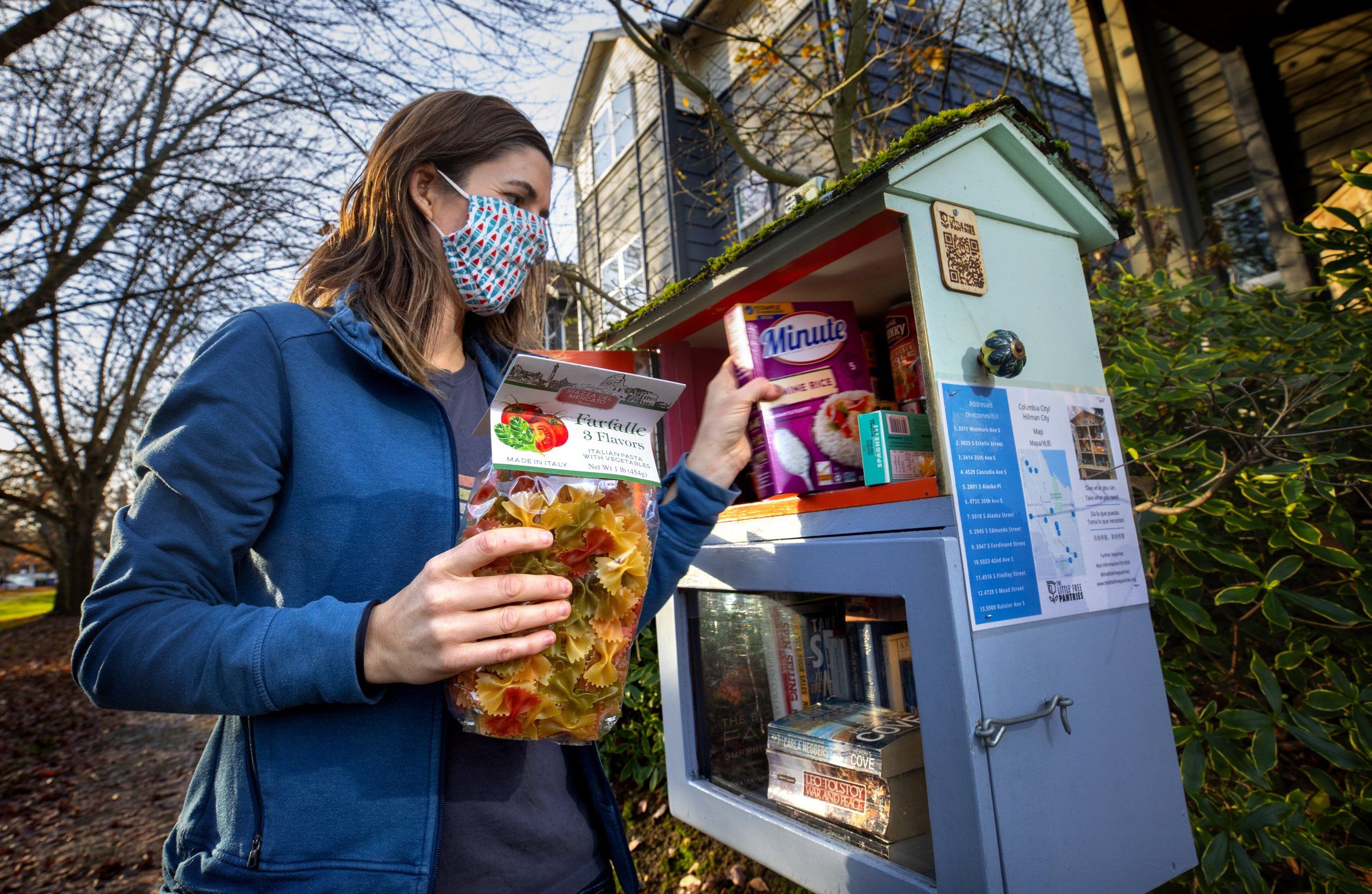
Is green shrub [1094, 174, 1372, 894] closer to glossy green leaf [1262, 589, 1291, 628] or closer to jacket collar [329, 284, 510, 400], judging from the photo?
glossy green leaf [1262, 589, 1291, 628]

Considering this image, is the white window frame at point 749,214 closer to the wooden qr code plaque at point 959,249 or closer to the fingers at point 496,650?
the wooden qr code plaque at point 959,249

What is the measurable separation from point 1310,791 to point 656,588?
2.05m

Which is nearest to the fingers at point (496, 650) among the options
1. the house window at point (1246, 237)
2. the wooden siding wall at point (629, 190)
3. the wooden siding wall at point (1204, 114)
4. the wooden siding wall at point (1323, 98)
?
the wooden siding wall at point (1323, 98)

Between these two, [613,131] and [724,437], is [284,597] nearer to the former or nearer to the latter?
[724,437]

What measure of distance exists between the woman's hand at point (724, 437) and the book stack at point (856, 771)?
62 centimetres

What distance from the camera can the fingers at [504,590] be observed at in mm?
757

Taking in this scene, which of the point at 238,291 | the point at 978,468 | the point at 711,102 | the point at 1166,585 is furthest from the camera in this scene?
the point at 238,291

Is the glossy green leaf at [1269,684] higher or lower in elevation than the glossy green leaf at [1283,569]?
lower

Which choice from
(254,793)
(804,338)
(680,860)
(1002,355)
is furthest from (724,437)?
(680,860)

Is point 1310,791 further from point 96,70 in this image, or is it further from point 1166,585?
point 96,70

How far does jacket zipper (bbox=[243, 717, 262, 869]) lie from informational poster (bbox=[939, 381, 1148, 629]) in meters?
1.08

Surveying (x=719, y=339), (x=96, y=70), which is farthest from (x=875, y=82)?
(x=96, y=70)

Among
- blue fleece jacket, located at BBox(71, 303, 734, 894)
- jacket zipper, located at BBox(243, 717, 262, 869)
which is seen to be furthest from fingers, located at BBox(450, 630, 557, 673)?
jacket zipper, located at BBox(243, 717, 262, 869)

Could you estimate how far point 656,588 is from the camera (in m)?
1.29
